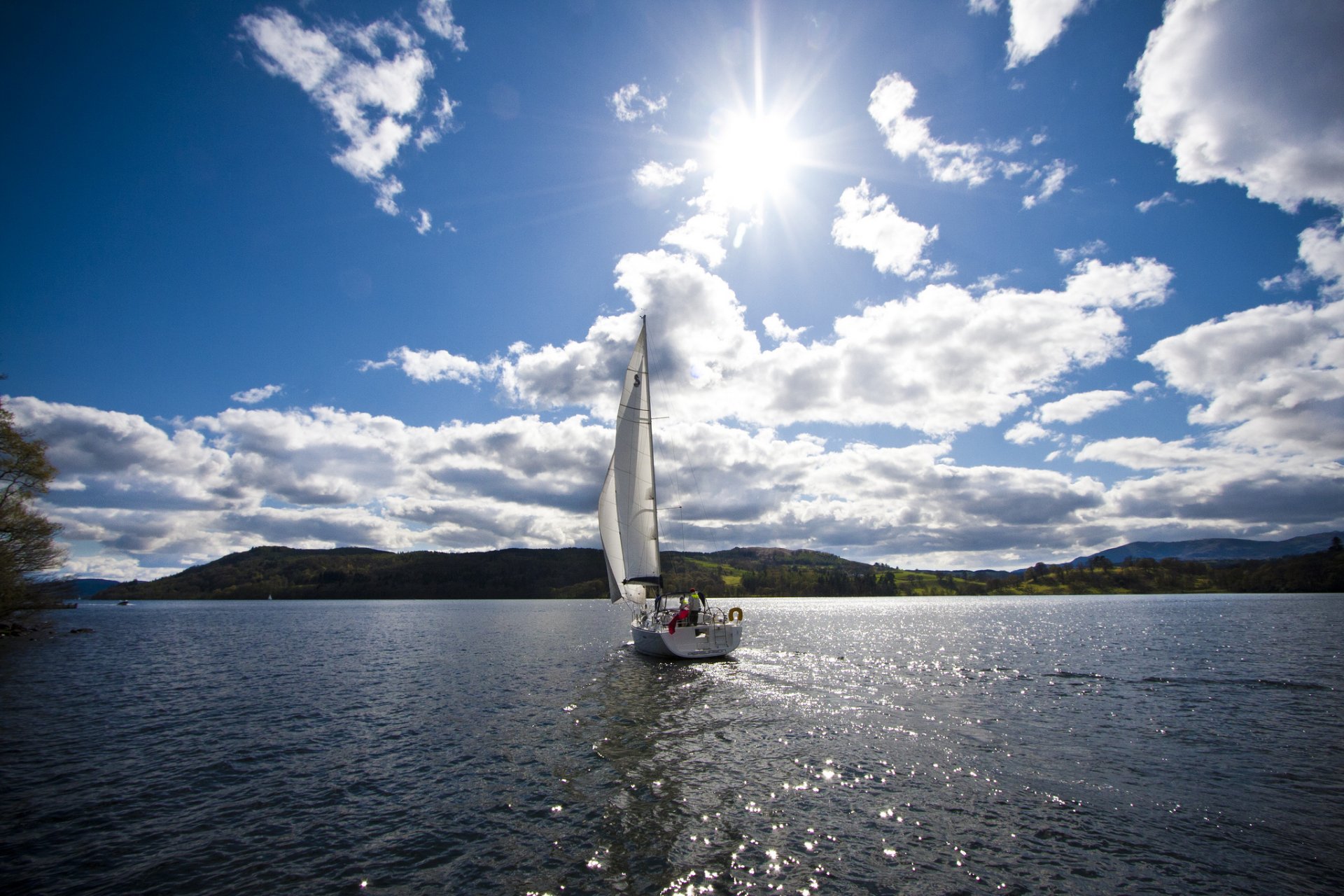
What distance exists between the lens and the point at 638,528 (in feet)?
140

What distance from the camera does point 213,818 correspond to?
587 inches

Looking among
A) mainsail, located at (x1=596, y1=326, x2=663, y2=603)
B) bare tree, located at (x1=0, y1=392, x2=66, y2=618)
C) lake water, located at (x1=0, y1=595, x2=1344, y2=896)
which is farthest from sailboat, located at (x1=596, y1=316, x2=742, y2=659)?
bare tree, located at (x1=0, y1=392, x2=66, y2=618)

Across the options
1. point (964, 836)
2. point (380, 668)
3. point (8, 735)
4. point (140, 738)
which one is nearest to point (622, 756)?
point (964, 836)

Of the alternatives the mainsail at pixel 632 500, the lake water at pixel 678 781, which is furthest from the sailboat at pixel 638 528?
the lake water at pixel 678 781

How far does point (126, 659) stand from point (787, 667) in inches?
2150

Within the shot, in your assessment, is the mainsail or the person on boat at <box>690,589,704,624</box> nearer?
the person on boat at <box>690,589,704,624</box>

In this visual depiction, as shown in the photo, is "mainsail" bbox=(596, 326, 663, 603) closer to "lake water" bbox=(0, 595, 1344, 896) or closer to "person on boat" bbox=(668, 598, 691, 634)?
"person on boat" bbox=(668, 598, 691, 634)

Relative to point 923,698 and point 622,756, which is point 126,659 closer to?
point 622,756

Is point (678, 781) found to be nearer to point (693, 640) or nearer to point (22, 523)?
point (693, 640)

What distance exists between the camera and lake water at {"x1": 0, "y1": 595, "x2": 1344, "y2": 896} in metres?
11.9

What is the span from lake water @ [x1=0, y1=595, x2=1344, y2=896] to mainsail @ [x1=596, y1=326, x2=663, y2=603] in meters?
6.67

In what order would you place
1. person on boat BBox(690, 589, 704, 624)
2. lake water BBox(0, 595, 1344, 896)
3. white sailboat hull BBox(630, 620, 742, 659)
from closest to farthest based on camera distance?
lake water BBox(0, 595, 1344, 896)
white sailboat hull BBox(630, 620, 742, 659)
person on boat BBox(690, 589, 704, 624)

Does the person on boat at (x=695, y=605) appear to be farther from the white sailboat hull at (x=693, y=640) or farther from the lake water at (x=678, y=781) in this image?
the lake water at (x=678, y=781)

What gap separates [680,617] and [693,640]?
5.99 ft
